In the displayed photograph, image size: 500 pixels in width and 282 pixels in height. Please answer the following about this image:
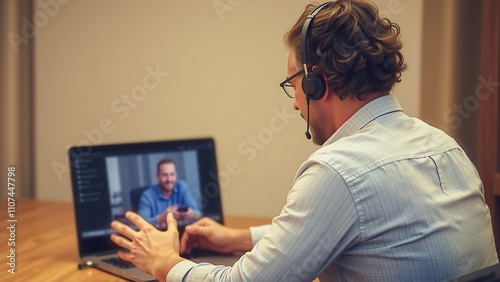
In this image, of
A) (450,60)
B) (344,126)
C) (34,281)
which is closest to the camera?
(344,126)

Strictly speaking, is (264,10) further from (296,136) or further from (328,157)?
(328,157)

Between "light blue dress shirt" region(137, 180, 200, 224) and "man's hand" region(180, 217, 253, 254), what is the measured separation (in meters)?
0.12

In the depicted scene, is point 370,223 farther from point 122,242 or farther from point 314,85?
point 122,242

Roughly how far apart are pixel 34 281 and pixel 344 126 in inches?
30.2

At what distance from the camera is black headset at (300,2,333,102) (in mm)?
1044

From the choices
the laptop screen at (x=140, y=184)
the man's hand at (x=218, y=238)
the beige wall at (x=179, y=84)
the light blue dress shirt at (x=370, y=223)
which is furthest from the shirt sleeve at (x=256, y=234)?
the beige wall at (x=179, y=84)

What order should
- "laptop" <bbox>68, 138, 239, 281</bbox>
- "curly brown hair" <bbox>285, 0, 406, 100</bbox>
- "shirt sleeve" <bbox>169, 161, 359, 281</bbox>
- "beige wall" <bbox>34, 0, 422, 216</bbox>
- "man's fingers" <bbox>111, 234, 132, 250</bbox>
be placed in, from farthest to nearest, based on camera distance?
1. "beige wall" <bbox>34, 0, 422, 216</bbox>
2. "laptop" <bbox>68, 138, 239, 281</bbox>
3. "man's fingers" <bbox>111, 234, 132, 250</bbox>
4. "curly brown hair" <bbox>285, 0, 406, 100</bbox>
5. "shirt sleeve" <bbox>169, 161, 359, 281</bbox>

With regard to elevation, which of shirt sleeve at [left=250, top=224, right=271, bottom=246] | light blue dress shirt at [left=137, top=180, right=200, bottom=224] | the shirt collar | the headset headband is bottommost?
shirt sleeve at [left=250, top=224, right=271, bottom=246]

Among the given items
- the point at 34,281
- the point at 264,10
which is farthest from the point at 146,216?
the point at 264,10

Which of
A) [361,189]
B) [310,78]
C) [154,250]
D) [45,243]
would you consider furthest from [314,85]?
[45,243]

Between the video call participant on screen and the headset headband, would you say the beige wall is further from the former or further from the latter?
the headset headband

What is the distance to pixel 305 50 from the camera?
1055mm

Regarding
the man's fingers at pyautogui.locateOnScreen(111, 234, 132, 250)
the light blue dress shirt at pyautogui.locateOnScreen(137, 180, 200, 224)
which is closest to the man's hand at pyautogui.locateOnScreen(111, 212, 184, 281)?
the man's fingers at pyautogui.locateOnScreen(111, 234, 132, 250)

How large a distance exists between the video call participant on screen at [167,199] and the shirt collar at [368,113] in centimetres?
64
